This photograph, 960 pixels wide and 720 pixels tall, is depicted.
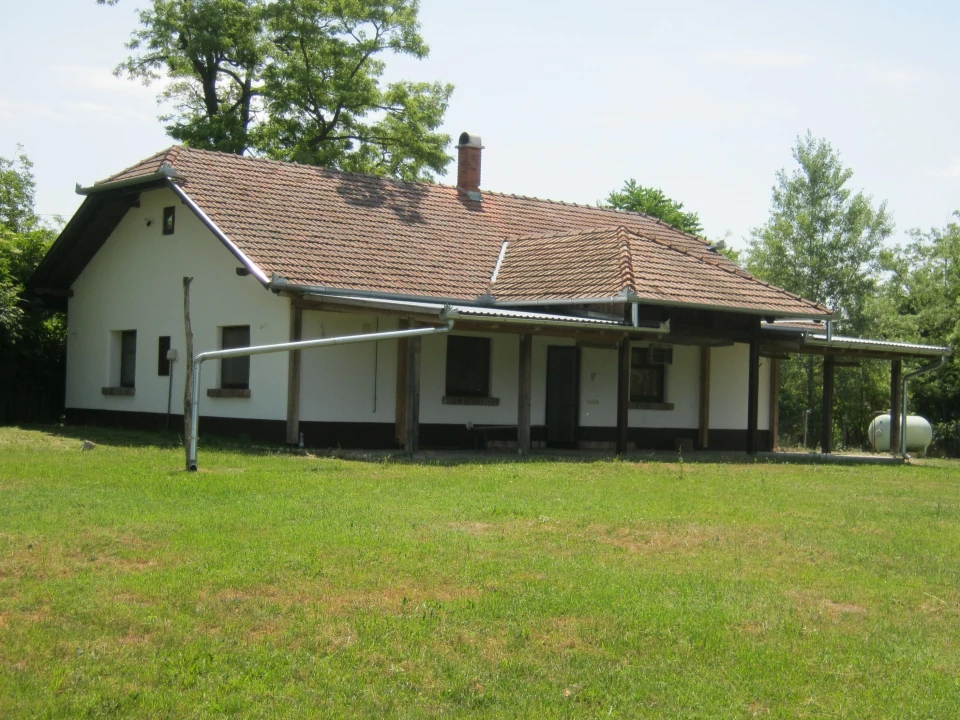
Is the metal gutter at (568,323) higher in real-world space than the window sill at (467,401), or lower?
higher

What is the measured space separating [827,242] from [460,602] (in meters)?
35.7

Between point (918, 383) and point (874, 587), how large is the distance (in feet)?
89.4

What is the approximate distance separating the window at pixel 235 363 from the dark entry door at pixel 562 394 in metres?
5.56

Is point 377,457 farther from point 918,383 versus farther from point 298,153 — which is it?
point 918,383

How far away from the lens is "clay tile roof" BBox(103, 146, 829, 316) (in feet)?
64.9

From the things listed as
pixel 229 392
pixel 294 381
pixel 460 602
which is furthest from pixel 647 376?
pixel 460 602

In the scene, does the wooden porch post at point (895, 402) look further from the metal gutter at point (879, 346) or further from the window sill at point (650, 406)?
the window sill at point (650, 406)

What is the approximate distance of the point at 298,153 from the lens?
33500 millimetres

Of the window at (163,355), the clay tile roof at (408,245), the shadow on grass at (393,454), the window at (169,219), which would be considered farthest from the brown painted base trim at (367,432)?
the window at (169,219)

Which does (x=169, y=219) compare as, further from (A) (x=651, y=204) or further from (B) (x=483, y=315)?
(A) (x=651, y=204)

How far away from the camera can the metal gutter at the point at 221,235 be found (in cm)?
1828

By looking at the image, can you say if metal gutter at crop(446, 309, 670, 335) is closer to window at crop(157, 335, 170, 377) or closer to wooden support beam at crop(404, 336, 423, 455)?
wooden support beam at crop(404, 336, 423, 455)

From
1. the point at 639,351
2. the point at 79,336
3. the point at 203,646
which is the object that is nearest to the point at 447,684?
the point at 203,646

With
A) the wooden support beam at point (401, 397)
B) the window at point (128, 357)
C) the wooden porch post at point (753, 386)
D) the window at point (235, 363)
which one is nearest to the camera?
the wooden support beam at point (401, 397)
